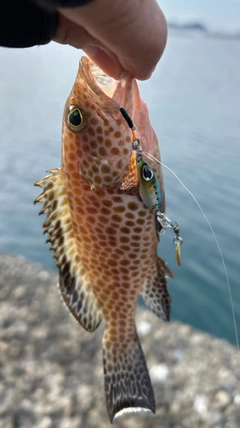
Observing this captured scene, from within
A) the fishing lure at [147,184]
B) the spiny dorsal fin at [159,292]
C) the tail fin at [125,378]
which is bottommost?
the tail fin at [125,378]

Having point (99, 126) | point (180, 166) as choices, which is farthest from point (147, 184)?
point (180, 166)

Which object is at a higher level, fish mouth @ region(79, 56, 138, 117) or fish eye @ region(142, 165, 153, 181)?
fish mouth @ region(79, 56, 138, 117)

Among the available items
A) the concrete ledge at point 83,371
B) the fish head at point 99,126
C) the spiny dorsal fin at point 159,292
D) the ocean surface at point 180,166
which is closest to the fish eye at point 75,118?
the fish head at point 99,126

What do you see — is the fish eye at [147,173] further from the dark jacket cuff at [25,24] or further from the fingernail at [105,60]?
the dark jacket cuff at [25,24]

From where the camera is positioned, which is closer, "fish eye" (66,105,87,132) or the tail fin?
"fish eye" (66,105,87,132)

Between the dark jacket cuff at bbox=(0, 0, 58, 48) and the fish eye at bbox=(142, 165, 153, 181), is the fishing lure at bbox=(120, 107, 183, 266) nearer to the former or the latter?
the fish eye at bbox=(142, 165, 153, 181)

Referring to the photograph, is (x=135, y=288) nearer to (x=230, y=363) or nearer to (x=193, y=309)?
(x=230, y=363)

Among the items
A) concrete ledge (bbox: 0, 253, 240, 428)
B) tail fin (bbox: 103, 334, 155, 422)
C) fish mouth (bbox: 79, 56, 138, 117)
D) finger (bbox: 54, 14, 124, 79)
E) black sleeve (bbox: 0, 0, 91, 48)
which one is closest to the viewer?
black sleeve (bbox: 0, 0, 91, 48)

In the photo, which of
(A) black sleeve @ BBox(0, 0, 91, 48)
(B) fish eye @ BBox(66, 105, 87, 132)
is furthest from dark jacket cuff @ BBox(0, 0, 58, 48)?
(B) fish eye @ BBox(66, 105, 87, 132)

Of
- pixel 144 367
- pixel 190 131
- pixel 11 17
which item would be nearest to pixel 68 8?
pixel 11 17
